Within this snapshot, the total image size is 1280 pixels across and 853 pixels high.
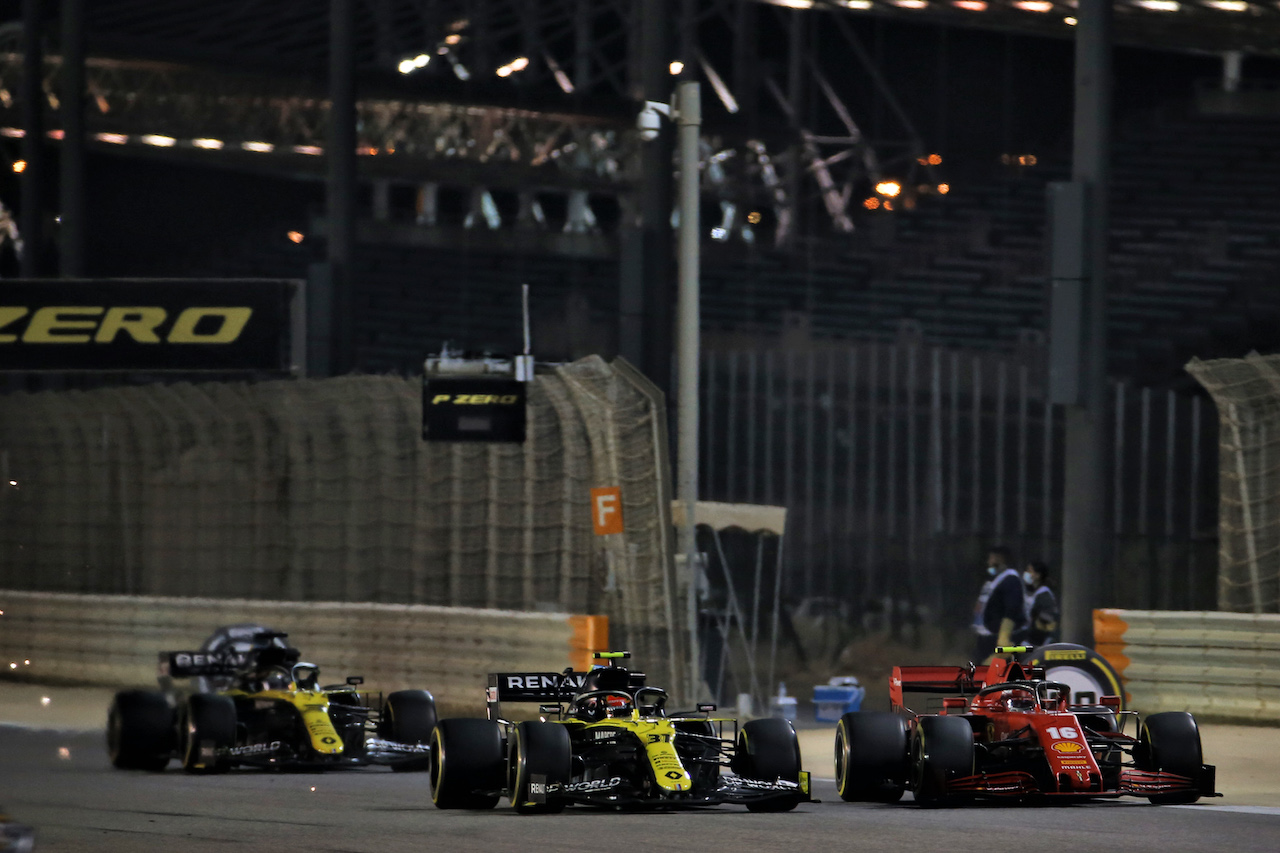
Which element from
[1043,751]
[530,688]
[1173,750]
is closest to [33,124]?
[530,688]

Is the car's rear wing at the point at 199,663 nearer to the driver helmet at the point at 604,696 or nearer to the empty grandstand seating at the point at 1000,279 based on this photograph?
the driver helmet at the point at 604,696

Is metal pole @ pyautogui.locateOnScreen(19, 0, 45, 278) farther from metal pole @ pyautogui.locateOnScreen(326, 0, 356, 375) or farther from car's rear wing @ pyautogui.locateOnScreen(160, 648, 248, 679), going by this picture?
car's rear wing @ pyautogui.locateOnScreen(160, 648, 248, 679)

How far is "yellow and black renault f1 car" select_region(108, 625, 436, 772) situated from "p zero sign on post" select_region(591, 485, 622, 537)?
3012mm

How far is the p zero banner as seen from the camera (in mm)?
19516

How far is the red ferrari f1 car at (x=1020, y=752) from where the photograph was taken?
1072 centimetres

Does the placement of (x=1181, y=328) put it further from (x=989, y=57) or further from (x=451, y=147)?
(x=451, y=147)

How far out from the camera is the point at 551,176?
52.4 meters

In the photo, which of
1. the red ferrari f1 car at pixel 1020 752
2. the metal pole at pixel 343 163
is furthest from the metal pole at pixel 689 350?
the metal pole at pixel 343 163

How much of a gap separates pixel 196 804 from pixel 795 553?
10.8m

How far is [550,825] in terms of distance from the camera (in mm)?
10281

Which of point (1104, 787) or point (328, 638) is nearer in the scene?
point (1104, 787)

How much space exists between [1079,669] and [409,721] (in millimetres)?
4406

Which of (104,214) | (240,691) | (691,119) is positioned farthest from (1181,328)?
(104,214)

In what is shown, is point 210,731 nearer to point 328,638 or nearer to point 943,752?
point 943,752
